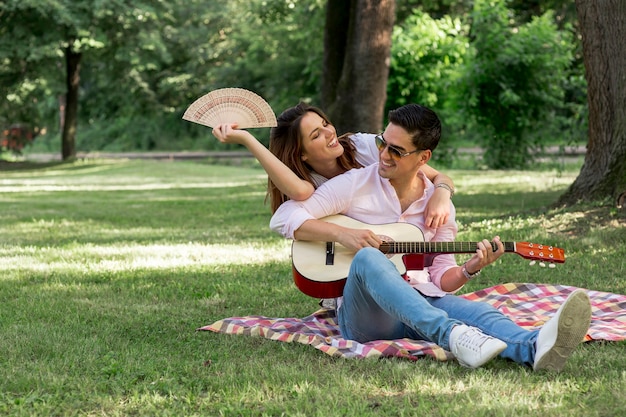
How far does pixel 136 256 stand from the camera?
7.77 metres

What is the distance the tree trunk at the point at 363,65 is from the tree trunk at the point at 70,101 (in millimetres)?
16610

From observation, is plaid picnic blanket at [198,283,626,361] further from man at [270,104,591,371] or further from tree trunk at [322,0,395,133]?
tree trunk at [322,0,395,133]

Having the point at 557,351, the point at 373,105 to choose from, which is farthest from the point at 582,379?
the point at 373,105

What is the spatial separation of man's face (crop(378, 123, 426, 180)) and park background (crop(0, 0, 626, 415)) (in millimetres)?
923

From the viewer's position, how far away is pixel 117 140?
1719 inches

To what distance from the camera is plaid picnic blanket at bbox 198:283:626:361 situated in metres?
4.05

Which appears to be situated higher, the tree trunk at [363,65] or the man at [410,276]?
the tree trunk at [363,65]

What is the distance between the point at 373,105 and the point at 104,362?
8.12 meters

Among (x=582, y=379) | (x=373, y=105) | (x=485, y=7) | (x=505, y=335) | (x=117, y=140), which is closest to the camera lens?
(x=582, y=379)

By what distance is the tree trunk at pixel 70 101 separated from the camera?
27.2m

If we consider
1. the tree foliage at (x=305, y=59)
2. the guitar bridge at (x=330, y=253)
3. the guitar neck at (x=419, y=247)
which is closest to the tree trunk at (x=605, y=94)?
the tree foliage at (x=305, y=59)

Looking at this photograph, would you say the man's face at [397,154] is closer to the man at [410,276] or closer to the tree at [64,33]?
the man at [410,276]

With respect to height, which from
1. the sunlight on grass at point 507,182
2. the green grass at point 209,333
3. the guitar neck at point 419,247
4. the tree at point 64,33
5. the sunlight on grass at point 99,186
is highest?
the tree at point 64,33

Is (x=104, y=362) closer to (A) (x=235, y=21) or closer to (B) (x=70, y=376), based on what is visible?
(B) (x=70, y=376)
